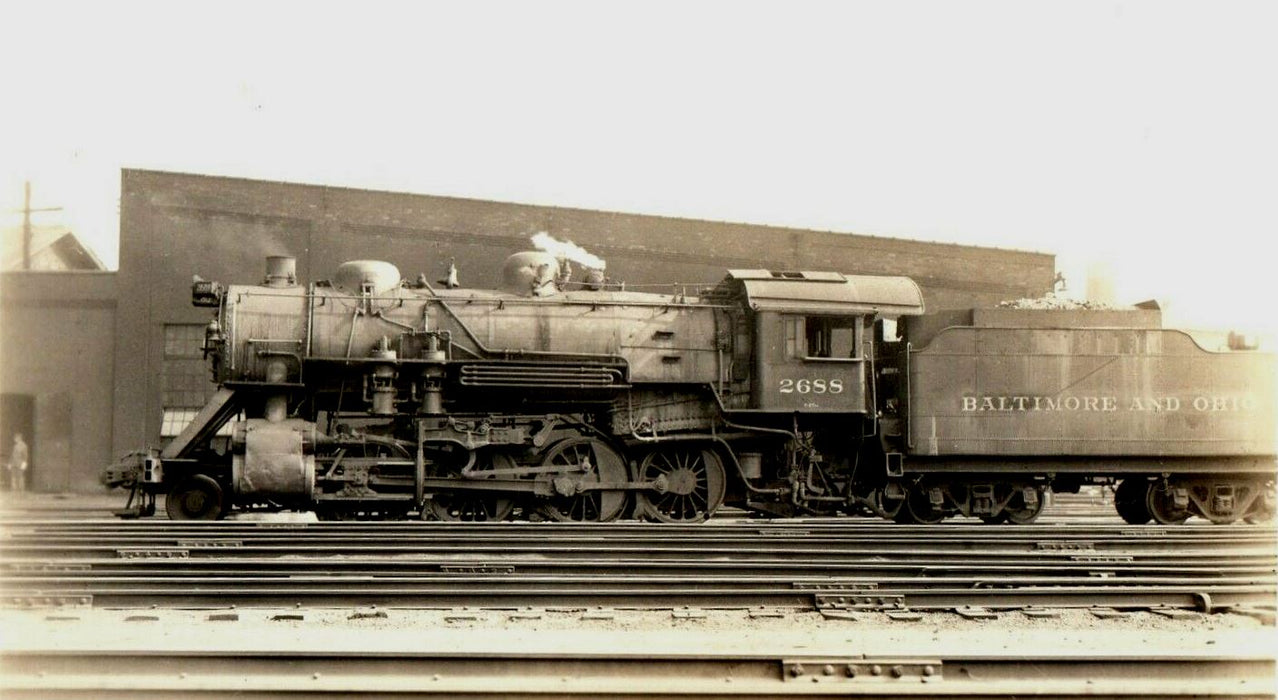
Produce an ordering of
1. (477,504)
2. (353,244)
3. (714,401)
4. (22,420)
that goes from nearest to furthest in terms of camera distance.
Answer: (477,504), (714,401), (22,420), (353,244)

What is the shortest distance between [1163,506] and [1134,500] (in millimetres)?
367

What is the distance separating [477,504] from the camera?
1334 cm

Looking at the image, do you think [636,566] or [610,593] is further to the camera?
[636,566]

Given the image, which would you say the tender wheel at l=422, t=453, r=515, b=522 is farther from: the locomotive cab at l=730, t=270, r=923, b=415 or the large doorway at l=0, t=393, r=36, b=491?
the large doorway at l=0, t=393, r=36, b=491

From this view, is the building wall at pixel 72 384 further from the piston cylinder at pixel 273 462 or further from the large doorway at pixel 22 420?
the piston cylinder at pixel 273 462

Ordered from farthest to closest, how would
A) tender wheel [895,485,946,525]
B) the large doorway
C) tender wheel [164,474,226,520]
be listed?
1. the large doorway
2. tender wheel [895,485,946,525]
3. tender wheel [164,474,226,520]

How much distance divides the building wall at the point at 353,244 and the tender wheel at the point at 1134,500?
10768mm

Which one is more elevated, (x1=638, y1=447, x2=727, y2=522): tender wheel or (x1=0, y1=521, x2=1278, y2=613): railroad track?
(x1=638, y1=447, x2=727, y2=522): tender wheel

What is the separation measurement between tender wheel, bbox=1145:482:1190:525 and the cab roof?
12.2 feet

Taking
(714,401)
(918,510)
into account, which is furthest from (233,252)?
(918,510)

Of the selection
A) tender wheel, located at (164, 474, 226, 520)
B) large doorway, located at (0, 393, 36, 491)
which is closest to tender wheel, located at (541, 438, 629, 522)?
tender wheel, located at (164, 474, 226, 520)

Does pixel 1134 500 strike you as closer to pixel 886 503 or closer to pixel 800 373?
pixel 886 503

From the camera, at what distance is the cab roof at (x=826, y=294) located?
1378cm

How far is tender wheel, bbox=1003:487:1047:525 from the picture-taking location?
46.2ft
